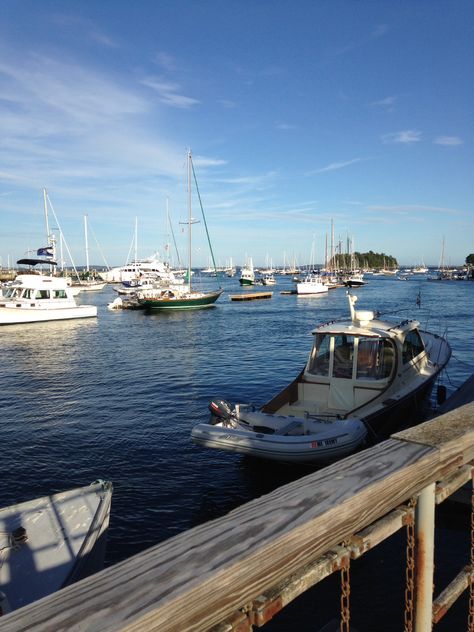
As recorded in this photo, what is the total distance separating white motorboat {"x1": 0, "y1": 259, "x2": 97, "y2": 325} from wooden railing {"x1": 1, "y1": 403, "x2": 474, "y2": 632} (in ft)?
147

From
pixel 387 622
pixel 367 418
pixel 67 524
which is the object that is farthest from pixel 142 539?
pixel 367 418

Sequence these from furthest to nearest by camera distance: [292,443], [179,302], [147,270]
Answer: [147,270], [179,302], [292,443]

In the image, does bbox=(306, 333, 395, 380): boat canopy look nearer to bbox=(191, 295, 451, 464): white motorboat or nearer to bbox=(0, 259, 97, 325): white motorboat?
bbox=(191, 295, 451, 464): white motorboat

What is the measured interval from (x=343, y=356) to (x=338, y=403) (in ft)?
4.24

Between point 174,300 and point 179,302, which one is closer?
point 174,300

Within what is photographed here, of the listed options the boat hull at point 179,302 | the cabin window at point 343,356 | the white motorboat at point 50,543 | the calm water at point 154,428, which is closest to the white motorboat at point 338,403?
the cabin window at point 343,356

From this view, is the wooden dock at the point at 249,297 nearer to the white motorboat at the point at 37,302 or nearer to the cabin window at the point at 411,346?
the white motorboat at the point at 37,302

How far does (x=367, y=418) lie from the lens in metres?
11.2

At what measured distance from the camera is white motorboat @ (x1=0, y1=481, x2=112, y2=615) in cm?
559

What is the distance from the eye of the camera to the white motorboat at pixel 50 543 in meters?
5.59

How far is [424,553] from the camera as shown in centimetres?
196

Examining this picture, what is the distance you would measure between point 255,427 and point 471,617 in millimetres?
8929

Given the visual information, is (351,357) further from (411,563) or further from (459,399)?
(411,563)

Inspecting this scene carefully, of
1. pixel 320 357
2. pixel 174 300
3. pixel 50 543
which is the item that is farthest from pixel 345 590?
pixel 174 300
